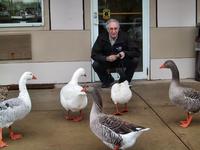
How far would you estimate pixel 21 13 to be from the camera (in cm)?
923

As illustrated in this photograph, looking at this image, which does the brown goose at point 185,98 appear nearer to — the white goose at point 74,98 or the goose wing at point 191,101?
the goose wing at point 191,101

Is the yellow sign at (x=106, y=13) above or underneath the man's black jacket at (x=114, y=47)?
above

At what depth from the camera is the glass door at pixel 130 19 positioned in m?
9.33

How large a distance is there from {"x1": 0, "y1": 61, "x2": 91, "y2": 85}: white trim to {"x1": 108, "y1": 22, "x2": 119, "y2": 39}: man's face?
1208 millimetres

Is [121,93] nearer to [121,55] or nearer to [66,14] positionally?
[121,55]

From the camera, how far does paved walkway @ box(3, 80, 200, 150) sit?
546cm

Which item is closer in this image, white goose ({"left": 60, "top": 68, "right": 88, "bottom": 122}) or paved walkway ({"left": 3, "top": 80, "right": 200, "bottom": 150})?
paved walkway ({"left": 3, "top": 80, "right": 200, "bottom": 150})

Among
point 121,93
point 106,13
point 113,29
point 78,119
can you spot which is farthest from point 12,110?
point 106,13

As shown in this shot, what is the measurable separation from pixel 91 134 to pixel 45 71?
140 inches

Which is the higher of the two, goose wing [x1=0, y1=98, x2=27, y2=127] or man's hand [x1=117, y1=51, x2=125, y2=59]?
man's hand [x1=117, y1=51, x2=125, y2=59]

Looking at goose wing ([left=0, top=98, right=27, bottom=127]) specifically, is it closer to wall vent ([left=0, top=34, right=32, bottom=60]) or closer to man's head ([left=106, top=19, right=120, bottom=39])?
man's head ([left=106, top=19, right=120, bottom=39])

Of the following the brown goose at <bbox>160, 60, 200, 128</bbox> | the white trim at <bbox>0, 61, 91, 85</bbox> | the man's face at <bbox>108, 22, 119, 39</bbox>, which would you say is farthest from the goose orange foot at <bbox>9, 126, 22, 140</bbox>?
the white trim at <bbox>0, 61, 91, 85</bbox>

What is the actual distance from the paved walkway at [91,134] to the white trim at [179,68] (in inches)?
42.8

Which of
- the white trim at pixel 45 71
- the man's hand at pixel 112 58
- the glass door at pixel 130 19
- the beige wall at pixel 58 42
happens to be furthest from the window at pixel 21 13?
the man's hand at pixel 112 58
